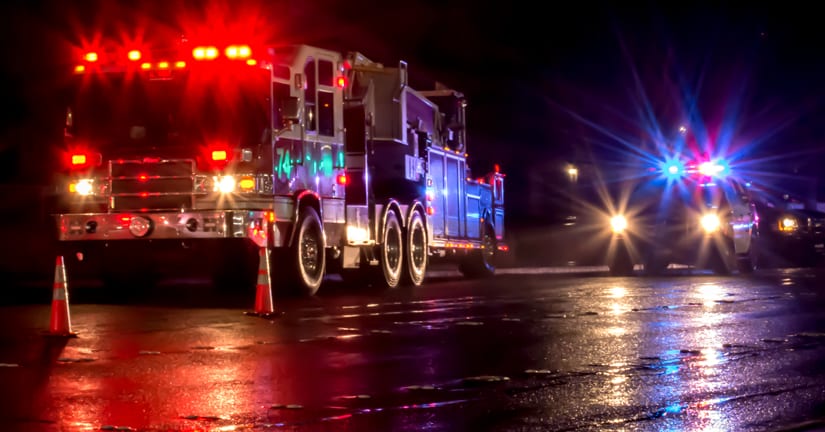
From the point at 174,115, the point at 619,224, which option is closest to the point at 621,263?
the point at 619,224

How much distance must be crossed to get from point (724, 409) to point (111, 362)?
459cm

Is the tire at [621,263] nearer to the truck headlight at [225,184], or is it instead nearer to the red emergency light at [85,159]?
the truck headlight at [225,184]

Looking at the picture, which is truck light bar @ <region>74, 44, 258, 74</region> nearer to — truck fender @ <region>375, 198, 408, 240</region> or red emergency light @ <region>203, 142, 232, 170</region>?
red emergency light @ <region>203, 142, 232, 170</region>

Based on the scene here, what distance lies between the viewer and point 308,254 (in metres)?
17.5

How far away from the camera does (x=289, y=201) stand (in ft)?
54.7

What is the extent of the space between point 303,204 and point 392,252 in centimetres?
362

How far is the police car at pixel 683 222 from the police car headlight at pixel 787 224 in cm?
541

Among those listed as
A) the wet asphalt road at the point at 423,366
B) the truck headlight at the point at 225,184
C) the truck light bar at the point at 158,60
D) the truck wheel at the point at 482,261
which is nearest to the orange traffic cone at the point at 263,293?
the wet asphalt road at the point at 423,366

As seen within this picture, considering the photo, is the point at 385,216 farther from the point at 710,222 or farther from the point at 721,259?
the point at 721,259

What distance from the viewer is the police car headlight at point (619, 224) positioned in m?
24.8

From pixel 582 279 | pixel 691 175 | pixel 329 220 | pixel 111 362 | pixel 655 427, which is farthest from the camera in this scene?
pixel 691 175

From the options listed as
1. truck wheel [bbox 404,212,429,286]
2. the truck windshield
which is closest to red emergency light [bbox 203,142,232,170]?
the truck windshield

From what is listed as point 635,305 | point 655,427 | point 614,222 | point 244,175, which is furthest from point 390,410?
point 614,222

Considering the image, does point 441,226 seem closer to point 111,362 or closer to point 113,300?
point 113,300
